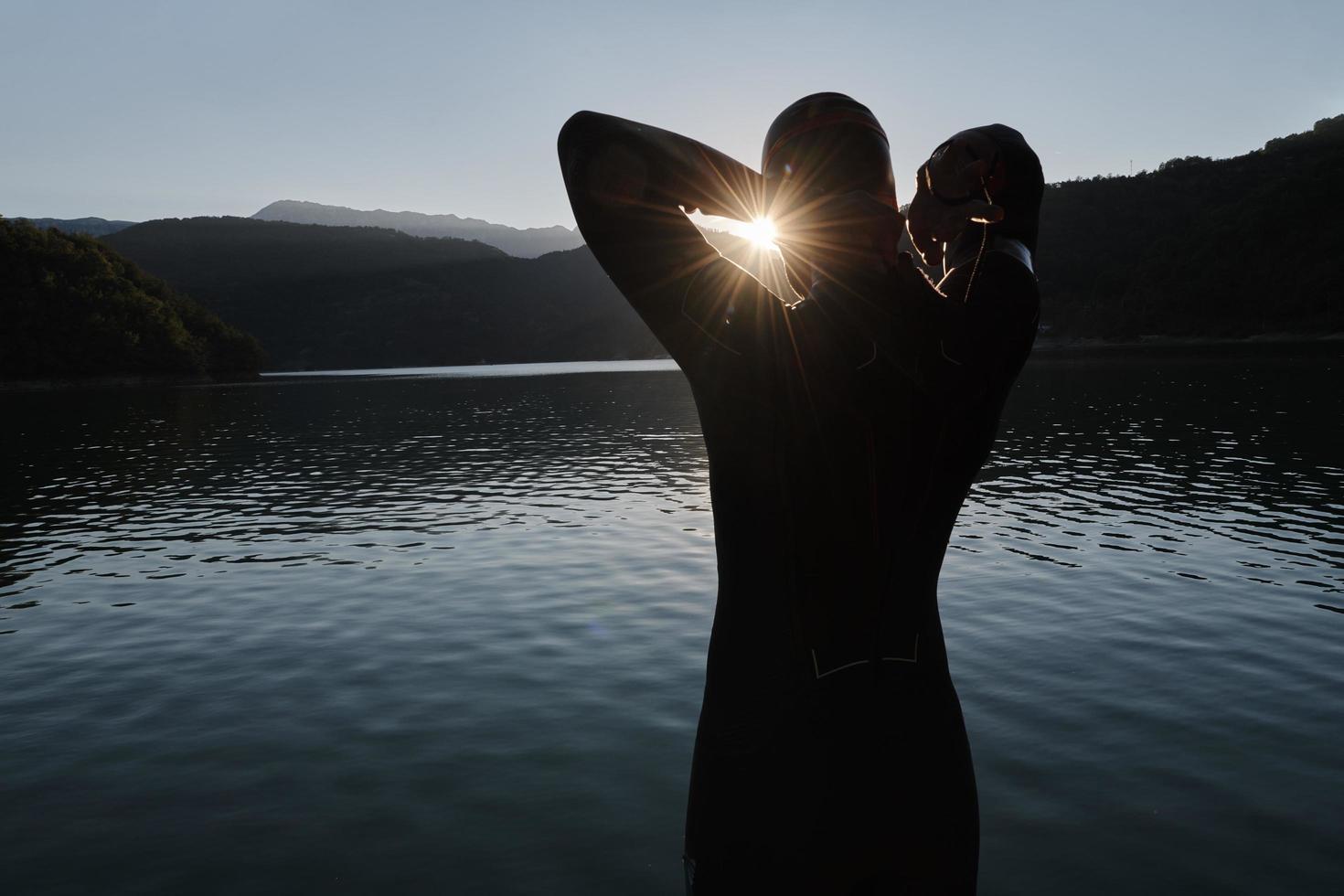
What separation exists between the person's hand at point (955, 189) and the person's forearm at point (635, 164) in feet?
1.21

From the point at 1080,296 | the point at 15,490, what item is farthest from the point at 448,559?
the point at 1080,296

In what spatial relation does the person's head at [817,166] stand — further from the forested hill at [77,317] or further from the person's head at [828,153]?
the forested hill at [77,317]

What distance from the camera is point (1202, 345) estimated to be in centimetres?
13900

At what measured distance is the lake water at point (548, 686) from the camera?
22.6 feet

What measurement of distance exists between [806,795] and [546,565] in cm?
1599

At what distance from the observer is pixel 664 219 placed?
1607 millimetres

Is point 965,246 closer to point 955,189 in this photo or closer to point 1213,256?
point 955,189

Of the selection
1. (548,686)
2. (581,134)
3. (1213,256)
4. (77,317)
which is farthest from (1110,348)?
(581,134)

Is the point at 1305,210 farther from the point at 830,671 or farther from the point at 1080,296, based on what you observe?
the point at 830,671

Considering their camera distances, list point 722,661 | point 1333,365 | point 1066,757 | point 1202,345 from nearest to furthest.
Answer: point 722,661 → point 1066,757 → point 1333,365 → point 1202,345

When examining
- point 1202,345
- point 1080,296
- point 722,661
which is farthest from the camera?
point 1080,296

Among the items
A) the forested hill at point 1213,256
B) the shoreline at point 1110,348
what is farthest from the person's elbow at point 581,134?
the forested hill at point 1213,256

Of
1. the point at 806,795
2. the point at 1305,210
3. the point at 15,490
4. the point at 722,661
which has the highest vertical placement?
the point at 1305,210

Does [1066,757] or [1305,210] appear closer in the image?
[1066,757]
